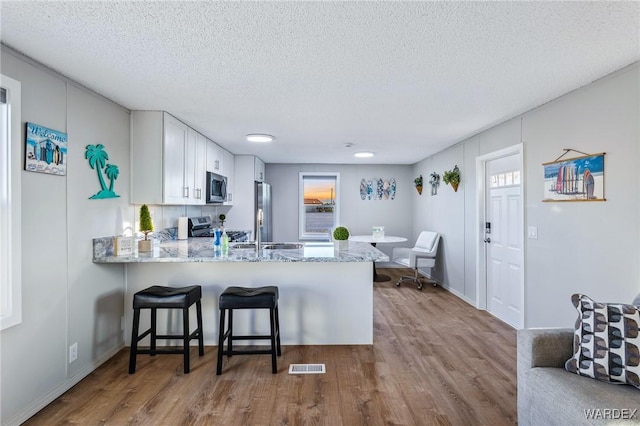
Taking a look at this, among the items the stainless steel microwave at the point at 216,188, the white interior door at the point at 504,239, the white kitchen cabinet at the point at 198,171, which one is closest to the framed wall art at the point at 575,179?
the white interior door at the point at 504,239

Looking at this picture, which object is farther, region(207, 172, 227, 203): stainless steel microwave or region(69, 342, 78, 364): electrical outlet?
region(207, 172, 227, 203): stainless steel microwave

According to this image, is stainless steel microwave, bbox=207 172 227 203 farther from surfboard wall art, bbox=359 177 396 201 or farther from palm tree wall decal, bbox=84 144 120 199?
surfboard wall art, bbox=359 177 396 201

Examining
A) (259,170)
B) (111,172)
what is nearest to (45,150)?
(111,172)

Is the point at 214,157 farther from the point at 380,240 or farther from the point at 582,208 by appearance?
the point at 582,208

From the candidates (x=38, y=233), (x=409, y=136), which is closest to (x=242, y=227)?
(x=409, y=136)

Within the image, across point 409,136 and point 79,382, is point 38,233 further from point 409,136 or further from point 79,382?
point 409,136

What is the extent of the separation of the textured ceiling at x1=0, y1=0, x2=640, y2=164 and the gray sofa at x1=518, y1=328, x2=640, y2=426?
66.9 inches

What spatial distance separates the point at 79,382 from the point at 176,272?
1.06 meters

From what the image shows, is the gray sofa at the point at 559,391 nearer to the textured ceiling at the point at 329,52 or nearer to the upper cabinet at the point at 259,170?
the textured ceiling at the point at 329,52

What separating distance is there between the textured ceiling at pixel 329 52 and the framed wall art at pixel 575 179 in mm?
602

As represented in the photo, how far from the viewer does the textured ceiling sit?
1599 mm

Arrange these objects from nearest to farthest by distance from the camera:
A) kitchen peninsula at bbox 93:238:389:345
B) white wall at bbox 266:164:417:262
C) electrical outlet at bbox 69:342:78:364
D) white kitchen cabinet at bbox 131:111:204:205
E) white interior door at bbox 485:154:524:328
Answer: electrical outlet at bbox 69:342:78:364 → kitchen peninsula at bbox 93:238:389:345 → white kitchen cabinet at bbox 131:111:204:205 → white interior door at bbox 485:154:524:328 → white wall at bbox 266:164:417:262

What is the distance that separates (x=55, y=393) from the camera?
7.40 feet

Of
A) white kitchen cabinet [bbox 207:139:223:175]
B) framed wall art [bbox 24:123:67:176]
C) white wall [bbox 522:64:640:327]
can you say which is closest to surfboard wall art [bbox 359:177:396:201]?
white kitchen cabinet [bbox 207:139:223:175]
